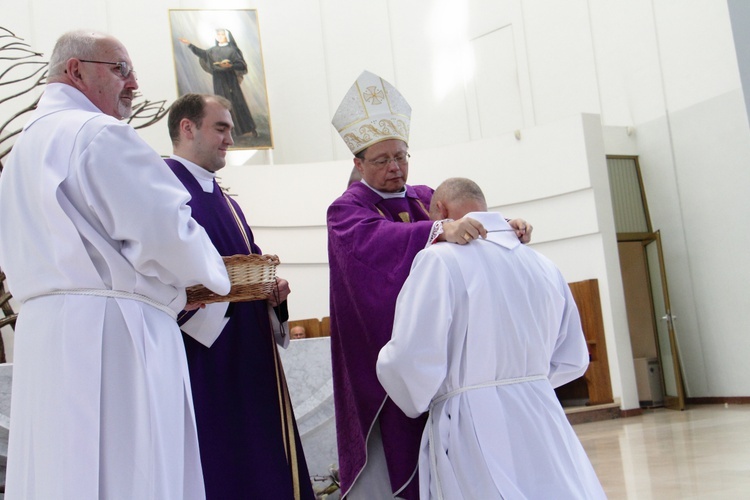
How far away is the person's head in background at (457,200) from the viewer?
10.3 feet

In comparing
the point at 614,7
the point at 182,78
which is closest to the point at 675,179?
the point at 614,7

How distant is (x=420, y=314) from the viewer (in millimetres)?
2867

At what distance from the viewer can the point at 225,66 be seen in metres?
12.0

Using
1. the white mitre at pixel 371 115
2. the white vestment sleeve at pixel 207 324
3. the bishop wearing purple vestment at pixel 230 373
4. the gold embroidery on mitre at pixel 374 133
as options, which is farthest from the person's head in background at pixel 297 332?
the white vestment sleeve at pixel 207 324

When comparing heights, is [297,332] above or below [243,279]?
below

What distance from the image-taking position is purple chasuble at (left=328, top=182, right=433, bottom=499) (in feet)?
10.9

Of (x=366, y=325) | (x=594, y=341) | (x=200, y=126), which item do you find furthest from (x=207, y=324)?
(x=594, y=341)

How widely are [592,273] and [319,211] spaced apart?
3.83 meters

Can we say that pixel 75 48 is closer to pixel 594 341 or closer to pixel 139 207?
pixel 139 207

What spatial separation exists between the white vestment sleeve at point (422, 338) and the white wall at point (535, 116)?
849cm

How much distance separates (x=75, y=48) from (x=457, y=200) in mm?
Result: 1425

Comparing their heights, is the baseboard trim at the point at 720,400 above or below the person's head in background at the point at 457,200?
below

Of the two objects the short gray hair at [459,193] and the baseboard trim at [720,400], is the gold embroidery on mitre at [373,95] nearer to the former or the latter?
the short gray hair at [459,193]

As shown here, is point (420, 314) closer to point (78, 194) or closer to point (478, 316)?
point (478, 316)
